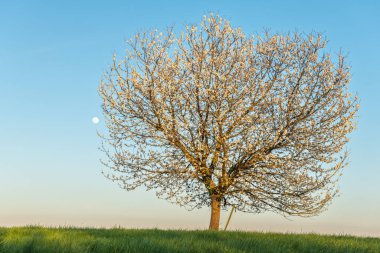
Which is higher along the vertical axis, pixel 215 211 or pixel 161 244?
pixel 215 211

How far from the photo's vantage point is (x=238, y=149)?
20.5 meters

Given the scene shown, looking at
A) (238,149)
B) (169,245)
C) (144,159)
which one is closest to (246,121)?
(238,149)

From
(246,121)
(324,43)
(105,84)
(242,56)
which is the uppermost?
(324,43)

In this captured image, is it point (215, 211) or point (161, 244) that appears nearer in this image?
point (161, 244)

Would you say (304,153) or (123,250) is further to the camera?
(304,153)

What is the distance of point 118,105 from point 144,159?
2.77 meters

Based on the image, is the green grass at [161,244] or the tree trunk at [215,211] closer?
the green grass at [161,244]

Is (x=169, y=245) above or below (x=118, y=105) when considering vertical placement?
below

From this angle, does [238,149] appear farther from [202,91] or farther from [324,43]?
[324,43]

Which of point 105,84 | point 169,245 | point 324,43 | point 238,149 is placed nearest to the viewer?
point 169,245

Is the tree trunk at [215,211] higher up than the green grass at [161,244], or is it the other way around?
the tree trunk at [215,211]

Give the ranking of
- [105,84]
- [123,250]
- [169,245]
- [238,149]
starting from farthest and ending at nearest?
[105,84] → [238,149] → [169,245] → [123,250]

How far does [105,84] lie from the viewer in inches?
867

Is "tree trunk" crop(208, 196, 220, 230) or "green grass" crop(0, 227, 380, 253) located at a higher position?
"tree trunk" crop(208, 196, 220, 230)
